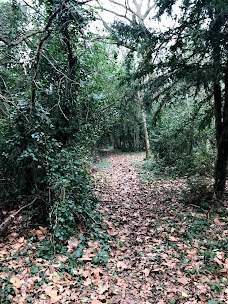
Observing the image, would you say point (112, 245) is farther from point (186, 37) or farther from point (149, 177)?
point (149, 177)

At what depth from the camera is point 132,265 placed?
4.14 m

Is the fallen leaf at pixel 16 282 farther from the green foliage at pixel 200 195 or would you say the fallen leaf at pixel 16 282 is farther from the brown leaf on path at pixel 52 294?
the green foliage at pixel 200 195

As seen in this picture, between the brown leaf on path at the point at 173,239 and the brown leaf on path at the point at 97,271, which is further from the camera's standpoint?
the brown leaf on path at the point at 173,239

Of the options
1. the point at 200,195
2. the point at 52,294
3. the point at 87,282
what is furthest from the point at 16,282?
the point at 200,195

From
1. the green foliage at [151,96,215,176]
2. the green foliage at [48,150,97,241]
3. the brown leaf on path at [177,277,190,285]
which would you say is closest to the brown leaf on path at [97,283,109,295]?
the brown leaf on path at [177,277,190,285]

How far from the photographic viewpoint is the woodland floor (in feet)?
11.1

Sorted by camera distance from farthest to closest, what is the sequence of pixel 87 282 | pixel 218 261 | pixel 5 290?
pixel 218 261, pixel 87 282, pixel 5 290

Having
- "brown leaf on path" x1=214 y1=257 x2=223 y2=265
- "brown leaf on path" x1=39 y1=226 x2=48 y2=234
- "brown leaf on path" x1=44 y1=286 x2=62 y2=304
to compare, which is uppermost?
"brown leaf on path" x1=39 y1=226 x2=48 y2=234

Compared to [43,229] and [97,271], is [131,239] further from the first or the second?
[43,229]

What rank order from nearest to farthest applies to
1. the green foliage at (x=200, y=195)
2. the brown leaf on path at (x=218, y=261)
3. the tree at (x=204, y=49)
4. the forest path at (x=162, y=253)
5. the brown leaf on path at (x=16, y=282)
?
the brown leaf on path at (x=16, y=282) → the forest path at (x=162, y=253) → the brown leaf on path at (x=218, y=261) → the tree at (x=204, y=49) → the green foliage at (x=200, y=195)

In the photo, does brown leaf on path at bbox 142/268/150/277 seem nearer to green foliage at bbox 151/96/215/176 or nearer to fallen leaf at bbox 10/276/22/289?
fallen leaf at bbox 10/276/22/289

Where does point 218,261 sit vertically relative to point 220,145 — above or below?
below

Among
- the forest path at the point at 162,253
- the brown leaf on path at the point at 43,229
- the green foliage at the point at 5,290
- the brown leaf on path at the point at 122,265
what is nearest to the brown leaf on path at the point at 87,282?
the forest path at the point at 162,253

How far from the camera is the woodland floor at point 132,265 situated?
134 inches
